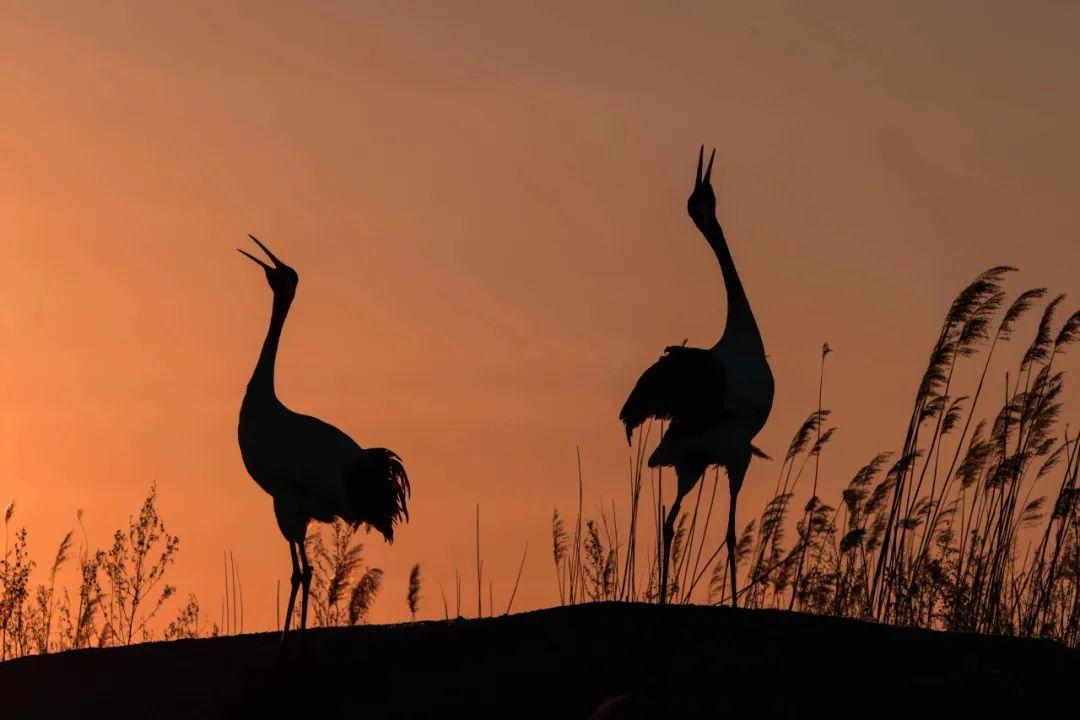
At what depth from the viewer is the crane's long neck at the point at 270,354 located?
9453 millimetres

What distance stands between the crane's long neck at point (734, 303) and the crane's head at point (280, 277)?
259cm

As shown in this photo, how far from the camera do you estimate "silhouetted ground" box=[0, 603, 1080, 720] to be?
21.2ft

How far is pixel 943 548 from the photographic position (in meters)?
10.2

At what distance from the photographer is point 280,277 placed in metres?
10.2

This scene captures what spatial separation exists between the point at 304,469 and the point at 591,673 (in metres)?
2.81

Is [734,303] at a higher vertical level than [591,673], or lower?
higher

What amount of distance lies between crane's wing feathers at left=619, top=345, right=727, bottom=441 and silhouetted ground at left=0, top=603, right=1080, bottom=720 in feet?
4.00

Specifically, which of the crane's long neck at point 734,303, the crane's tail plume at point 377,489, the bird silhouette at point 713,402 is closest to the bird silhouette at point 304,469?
the crane's tail plume at point 377,489

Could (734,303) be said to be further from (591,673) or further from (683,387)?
(591,673)

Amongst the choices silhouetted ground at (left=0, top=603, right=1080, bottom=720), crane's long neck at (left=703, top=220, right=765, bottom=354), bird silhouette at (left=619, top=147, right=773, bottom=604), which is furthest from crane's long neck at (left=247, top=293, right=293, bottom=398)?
crane's long neck at (left=703, top=220, right=765, bottom=354)

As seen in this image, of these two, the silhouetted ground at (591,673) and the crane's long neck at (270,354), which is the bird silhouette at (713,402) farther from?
the crane's long neck at (270,354)

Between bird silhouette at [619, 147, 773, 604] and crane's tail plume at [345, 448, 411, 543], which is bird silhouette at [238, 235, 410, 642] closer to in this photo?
crane's tail plume at [345, 448, 411, 543]

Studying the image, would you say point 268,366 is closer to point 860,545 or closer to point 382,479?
point 382,479

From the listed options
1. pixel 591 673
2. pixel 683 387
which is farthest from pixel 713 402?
pixel 591 673
